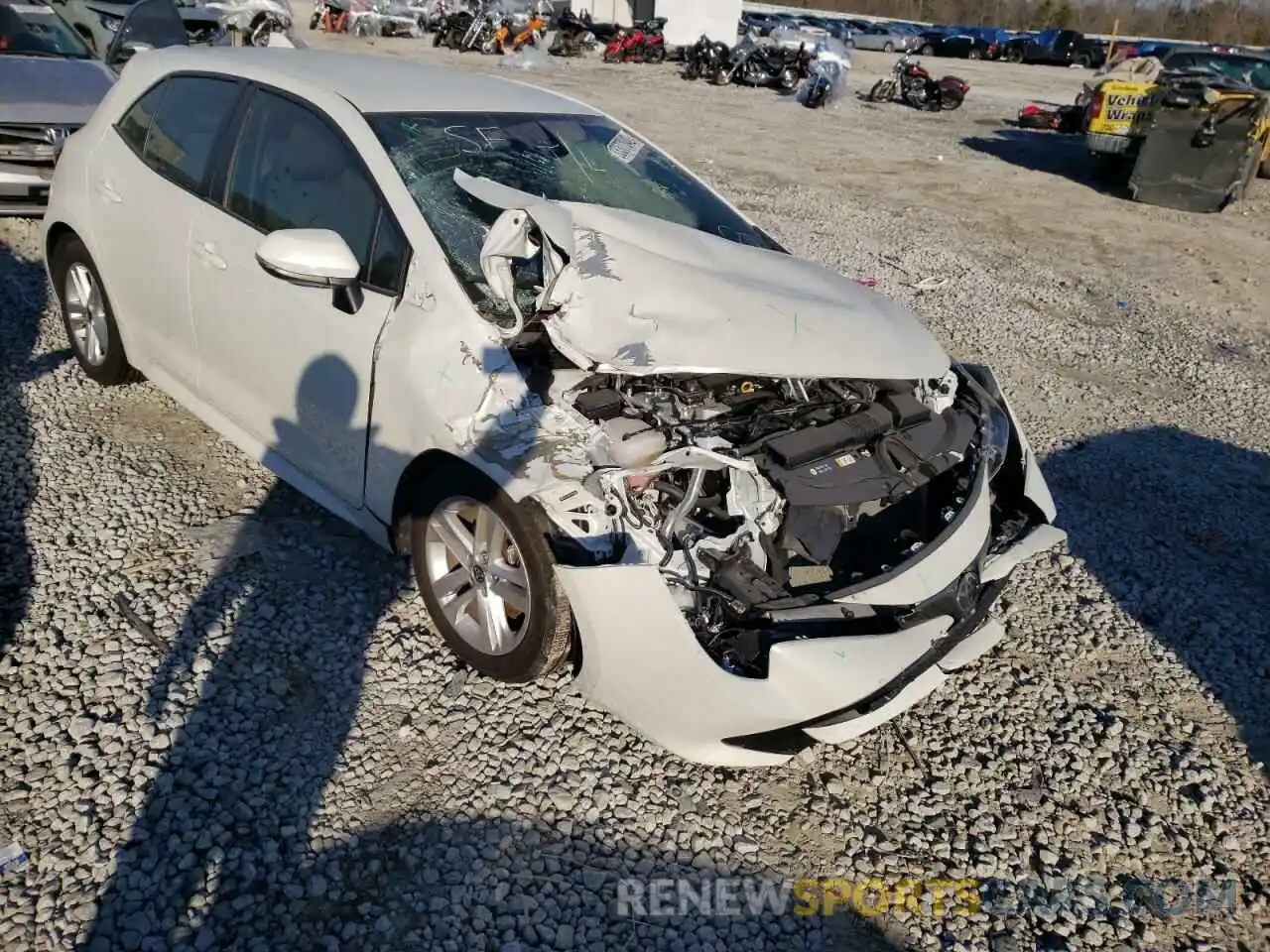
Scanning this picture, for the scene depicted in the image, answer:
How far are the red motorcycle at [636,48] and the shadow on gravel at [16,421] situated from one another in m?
24.3

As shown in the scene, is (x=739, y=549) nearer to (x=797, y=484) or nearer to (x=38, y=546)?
(x=797, y=484)

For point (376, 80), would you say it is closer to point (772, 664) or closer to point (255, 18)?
point (772, 664)

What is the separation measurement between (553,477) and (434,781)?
942mm

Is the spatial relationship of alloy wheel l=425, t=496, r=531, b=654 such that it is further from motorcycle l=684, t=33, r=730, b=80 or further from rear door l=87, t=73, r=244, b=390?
motorcycle l=684, t=33, r=730, b=80

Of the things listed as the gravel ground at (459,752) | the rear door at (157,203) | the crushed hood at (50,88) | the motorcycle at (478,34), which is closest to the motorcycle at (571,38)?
the motorcycle at (478,34)

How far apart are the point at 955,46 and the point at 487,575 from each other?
4620 centimetres

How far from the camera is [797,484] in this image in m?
2.62

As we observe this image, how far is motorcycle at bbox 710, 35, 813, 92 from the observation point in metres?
22.9

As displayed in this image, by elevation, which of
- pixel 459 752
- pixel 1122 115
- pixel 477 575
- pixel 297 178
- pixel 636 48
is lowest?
pixel 636 48

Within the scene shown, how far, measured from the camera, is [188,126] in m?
3.71

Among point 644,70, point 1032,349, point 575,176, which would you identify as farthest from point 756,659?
point 644,70

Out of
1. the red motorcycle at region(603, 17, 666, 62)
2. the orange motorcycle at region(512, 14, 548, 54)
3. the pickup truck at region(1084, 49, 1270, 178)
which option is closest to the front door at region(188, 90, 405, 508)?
the pickup truck at region(1084, 49, 1270, 178)

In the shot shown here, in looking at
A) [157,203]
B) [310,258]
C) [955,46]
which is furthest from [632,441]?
[955,46]

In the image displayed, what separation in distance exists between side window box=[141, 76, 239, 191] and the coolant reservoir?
2077 millimetres
